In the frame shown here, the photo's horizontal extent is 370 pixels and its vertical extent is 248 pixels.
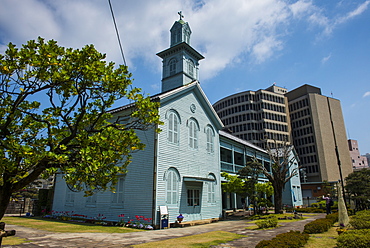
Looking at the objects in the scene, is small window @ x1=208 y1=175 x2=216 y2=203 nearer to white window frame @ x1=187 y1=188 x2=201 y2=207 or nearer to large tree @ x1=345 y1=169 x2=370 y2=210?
white window frame @ x1=187 y1=188 x2=201 y2=207

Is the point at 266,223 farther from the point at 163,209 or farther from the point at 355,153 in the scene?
the point at 355,153

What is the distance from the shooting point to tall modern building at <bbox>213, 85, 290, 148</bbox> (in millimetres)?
80500

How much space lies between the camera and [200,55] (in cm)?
2755

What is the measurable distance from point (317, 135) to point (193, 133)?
220 feet

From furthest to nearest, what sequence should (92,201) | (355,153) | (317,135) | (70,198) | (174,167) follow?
(355,153) < (317,135) < (70,198) < (92,201) < (174,167)

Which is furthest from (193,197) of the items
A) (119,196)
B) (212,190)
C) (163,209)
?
(119,196)

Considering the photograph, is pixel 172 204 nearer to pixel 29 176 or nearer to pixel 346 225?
pixel 346 225

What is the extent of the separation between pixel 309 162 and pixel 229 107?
30503mm

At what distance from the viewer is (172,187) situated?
58.5ft

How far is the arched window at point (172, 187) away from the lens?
1743cm

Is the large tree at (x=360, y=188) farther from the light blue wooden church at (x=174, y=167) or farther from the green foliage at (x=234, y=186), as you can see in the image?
the light blue wooden church at (x=174, y=167)

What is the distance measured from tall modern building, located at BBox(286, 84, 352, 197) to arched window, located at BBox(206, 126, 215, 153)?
200 ft

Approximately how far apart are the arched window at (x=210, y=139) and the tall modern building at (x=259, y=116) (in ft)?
193

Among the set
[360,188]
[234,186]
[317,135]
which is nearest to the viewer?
[234,186]
